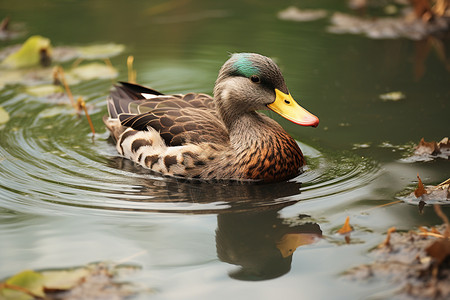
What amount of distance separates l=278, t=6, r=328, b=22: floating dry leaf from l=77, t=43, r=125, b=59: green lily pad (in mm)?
3258

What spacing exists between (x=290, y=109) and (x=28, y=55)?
17.2 feet

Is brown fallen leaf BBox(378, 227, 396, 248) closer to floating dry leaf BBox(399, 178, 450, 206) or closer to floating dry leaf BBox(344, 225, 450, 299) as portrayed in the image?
floating dry leaf BBox(344, 225, 450, 299)

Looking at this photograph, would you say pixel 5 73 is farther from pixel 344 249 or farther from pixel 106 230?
pixel 344 249

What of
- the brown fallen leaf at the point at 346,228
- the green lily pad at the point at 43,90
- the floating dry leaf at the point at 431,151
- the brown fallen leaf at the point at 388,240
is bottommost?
the brown fallen leaf at the point at 388,240

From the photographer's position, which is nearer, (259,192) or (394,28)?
(259,192)

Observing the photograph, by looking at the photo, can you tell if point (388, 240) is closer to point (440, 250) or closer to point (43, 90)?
point (440, 250)

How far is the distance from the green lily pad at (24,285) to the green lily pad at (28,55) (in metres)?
5.99

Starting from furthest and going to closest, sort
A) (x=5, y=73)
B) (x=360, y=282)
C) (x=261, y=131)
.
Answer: (x=5, y=73) → (x=261, y=131) → (x=360, y=282)

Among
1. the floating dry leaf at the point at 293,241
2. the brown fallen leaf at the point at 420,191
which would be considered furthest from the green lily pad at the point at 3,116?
the brown fallen leaf at the point at 420,191

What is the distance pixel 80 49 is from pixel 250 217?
19.4 feet

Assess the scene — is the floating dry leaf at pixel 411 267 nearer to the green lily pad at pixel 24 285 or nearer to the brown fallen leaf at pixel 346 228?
the brown fallen leaf at pixel 346 228

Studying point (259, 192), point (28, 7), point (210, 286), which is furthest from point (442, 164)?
point (28, 7)

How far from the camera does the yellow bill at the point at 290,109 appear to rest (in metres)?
6.47

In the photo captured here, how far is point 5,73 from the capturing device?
9.77 metres
